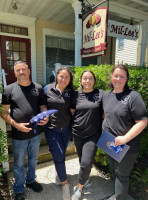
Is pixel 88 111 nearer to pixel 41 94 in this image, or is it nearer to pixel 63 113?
pixel 63 113

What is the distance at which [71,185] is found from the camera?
8.09 ft

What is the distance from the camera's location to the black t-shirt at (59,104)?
2.04m

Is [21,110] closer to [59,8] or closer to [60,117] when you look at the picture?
[60,117]

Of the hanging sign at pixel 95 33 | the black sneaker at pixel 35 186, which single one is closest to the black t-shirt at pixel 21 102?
the black sneaker at pixel 35 186

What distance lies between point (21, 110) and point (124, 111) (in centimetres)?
120

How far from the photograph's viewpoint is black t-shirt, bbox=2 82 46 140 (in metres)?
1.87

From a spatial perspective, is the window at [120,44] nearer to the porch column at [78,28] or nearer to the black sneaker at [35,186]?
the porch column at [78,28]

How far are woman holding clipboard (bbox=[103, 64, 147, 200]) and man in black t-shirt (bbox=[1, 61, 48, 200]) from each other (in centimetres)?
81

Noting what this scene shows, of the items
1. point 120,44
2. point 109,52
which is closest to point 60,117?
point 109,52

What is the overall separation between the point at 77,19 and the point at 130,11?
222 cm

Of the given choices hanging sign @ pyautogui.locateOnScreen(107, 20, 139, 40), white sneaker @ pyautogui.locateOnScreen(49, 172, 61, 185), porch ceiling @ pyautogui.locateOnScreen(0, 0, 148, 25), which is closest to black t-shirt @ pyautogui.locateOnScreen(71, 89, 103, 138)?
white sneaker @ pyautogui.locateOnScreen(49, 172, 61, 185)

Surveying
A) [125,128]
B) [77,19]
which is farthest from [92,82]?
[77,19]

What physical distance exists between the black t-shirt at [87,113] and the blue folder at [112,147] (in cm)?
21

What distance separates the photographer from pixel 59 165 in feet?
7.07
